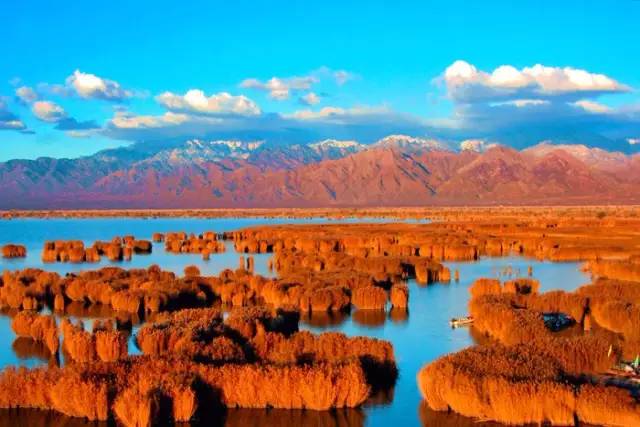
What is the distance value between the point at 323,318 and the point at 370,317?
1.84 metres

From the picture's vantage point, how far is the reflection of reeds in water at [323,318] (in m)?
27.7

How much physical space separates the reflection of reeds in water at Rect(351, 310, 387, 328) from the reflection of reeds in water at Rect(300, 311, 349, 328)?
48cm

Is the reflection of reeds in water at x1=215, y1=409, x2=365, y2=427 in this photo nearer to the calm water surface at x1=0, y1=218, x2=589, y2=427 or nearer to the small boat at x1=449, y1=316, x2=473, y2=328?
the calm water surface at x1=0, y1=218, x2=589, y2=427

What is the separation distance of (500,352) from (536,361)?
1.03m

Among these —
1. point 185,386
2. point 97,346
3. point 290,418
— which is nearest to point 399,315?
point 97,346

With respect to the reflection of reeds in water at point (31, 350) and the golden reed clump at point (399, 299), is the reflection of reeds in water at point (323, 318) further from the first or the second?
the reflection of reeds in water at point (31, 350)

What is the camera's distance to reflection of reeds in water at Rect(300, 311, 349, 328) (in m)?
27.7

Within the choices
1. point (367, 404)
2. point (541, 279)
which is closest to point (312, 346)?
point (367, 404)

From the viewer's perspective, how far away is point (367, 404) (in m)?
17.8

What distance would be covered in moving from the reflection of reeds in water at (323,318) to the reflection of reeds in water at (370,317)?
484 millimetres

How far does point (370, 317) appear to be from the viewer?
2891 centimetres

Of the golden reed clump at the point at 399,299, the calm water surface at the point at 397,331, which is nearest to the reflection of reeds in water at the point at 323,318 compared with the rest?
the calm water surface at the point at 397,331

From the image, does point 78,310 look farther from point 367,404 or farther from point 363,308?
point 367,404

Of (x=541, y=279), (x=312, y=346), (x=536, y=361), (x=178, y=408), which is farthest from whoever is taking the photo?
(x=541, y=279)
